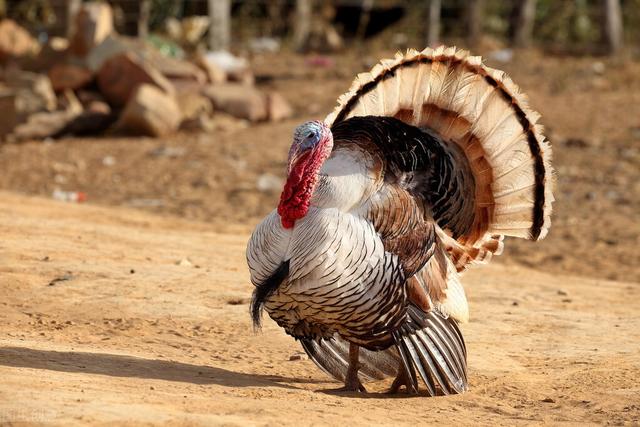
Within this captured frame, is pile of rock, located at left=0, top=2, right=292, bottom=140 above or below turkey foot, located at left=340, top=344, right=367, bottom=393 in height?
above

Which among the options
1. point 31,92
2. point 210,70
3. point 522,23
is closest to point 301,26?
point 522,23

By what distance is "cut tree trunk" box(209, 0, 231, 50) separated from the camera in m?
18.1

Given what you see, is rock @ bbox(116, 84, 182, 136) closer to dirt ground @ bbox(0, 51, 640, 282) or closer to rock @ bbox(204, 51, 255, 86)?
dirt ground @ bbox(0, 51, 640, 282)

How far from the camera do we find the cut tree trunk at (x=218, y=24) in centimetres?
1812

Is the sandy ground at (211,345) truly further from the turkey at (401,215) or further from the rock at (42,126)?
the rock at (42,126)

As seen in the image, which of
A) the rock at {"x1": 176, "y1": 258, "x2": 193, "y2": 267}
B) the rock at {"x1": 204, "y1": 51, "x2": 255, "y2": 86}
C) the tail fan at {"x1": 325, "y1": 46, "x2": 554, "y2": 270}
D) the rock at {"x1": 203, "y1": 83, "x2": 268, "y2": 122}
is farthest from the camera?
the rock at {"x1": 204, "y1": 51, "x2": 255, "y2": 86}

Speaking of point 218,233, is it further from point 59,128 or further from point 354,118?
point 59,128

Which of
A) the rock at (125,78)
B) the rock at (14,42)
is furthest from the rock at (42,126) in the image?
the rock at (14,42)

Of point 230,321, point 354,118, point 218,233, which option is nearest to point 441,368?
→ point 354,118

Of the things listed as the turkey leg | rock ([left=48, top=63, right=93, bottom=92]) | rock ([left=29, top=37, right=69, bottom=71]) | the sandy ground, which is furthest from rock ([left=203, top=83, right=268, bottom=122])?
the turkey leg

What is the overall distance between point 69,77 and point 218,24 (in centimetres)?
388

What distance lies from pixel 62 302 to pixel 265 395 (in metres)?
1.92

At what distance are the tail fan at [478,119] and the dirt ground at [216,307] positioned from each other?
797 millimetres

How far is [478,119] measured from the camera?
549 cm
